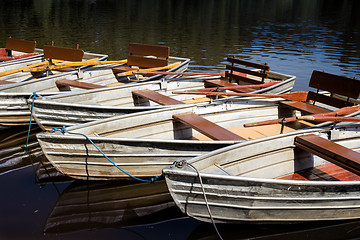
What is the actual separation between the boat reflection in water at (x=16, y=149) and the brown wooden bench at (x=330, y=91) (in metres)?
5.46

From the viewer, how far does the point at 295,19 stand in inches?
1485

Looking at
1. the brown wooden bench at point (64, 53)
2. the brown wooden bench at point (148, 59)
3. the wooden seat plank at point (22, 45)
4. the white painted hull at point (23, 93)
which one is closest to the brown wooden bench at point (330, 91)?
the white painted hull at point (23, 93)

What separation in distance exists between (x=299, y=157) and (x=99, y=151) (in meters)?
3.28

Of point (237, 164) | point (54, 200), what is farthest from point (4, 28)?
point (237, 164)

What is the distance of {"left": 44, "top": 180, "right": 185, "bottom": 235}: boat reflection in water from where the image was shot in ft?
19.6

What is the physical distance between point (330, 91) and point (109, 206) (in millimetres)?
5247

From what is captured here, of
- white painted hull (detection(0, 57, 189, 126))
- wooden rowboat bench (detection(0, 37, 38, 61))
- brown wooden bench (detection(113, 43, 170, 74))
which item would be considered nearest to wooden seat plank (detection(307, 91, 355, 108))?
white painted hull (detection(0, 57, 189, 126))

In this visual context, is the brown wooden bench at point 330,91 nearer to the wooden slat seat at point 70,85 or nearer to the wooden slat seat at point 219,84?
the wooden slat seat at point 219,84

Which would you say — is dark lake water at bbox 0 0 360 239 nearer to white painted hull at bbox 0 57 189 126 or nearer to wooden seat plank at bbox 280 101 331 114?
white painted hull at bbox 0 57 189 126

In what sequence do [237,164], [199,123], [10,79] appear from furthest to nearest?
[10,79] → [199,123] → [237,164]

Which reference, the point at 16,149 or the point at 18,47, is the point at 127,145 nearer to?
the point at 16,149

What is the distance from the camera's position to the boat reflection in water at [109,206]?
236 inches

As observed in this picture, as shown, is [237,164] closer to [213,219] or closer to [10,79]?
[213,219]

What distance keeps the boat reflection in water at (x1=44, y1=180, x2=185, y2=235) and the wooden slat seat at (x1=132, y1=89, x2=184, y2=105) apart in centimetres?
173
